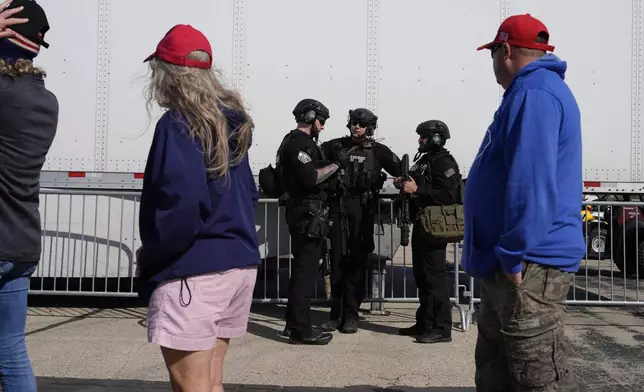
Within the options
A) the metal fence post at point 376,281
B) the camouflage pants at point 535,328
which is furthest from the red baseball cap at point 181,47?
the metal fence post at point 376,281

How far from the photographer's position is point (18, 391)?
2.80 m

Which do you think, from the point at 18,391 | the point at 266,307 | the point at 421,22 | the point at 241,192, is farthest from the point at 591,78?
the point at 18,391

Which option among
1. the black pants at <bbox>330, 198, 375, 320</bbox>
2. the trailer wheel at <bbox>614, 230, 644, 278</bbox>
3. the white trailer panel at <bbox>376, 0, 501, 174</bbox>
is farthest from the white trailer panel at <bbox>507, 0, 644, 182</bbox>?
the trailer wheel at <bbox>614, 230, 644, 278</bbox>

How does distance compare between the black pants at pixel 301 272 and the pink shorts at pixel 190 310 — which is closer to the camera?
the pink shorts at pixel 190 310

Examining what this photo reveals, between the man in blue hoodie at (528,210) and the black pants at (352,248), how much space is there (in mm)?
3357

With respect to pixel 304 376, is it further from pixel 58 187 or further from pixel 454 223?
pixel 58 187

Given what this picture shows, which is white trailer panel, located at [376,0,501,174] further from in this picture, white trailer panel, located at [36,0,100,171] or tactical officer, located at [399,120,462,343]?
white trailer panel, located at [36,0,100,171]

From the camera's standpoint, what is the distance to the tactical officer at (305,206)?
561 centimetres

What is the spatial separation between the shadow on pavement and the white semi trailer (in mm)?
2630

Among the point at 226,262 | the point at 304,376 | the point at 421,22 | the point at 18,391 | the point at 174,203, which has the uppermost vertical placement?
the point at 421,22

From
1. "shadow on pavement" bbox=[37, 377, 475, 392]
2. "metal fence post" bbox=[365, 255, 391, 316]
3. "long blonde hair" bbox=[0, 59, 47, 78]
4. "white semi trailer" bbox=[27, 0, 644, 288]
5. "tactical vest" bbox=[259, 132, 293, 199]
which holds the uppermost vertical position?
"white semi trailer" bbox=[27, 0, 644, 288]

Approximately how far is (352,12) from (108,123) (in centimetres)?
270

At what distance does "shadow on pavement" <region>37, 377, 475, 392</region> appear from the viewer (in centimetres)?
428

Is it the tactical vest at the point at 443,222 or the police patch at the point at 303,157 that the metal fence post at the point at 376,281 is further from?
the police patch at the point at 303,157
